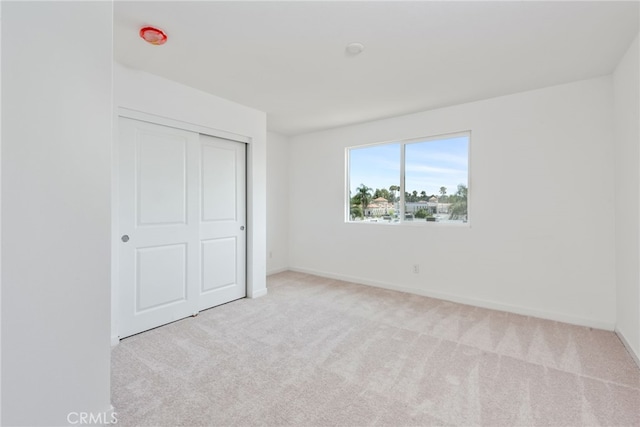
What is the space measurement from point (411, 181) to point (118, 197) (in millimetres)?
3427

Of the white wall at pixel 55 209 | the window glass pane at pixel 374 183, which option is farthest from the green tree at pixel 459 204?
the white wall at pixel 55 209

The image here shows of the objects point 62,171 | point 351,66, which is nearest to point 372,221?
point 351,66

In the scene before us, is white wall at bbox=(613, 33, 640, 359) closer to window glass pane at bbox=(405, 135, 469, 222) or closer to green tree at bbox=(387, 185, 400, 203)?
window glass pane at bbox=(405, 135, 469, 222)

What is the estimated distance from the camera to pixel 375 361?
2207 mm

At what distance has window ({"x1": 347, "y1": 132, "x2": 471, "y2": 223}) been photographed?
12.1 ft

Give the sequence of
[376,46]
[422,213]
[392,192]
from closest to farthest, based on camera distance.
A: [376,46] → [422,213] → [392,192]

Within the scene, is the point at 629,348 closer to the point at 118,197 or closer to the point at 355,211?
the point at 355,211

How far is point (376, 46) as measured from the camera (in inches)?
87.4

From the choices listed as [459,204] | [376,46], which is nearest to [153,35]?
[376,46]

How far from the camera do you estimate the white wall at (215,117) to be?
255cm

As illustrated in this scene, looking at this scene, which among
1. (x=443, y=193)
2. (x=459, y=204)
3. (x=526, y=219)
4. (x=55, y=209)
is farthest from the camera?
(x=443, y=193)

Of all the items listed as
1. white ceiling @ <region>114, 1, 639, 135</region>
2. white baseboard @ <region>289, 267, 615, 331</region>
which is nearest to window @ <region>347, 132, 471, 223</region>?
white ceiling @ <region>114, 1, 639, 135</region>

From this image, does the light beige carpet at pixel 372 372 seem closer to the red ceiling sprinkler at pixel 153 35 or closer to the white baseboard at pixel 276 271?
the white baseboard at pixel 276 271

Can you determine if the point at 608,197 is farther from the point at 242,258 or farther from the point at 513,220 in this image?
the point at 242,258
